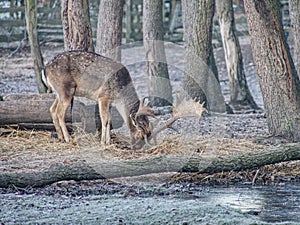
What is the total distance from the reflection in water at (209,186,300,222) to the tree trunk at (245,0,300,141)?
2.20 meters

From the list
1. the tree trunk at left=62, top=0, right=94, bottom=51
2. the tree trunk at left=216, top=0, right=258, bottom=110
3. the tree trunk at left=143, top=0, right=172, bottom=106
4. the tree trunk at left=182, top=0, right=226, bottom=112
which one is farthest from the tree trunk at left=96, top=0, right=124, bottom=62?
the tree trunk at left=216, top=0, right=258, bottom=110

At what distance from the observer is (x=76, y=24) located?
11883 mm

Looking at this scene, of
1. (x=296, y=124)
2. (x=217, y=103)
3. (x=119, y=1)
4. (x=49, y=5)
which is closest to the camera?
(x=296, y=124)

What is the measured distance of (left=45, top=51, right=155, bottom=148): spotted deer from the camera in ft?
35.9

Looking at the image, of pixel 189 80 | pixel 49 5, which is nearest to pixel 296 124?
pixel 189 80

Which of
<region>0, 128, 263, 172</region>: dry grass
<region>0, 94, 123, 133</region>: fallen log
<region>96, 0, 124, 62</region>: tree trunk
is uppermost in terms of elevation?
<region>96, 0, 124, 62</region>: tree trunk

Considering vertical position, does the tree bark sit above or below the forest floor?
above

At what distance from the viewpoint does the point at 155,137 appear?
1037 centimetres

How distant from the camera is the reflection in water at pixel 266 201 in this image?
23.7ft

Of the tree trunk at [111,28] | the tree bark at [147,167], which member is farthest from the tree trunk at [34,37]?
the tree bark at [147,167]

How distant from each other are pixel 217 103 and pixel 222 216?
7923 millimetres

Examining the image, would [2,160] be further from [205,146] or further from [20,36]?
[20,36]

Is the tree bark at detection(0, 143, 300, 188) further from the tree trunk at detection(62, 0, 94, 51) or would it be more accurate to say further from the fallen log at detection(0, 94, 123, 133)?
the tree trunk at detection(62, 0, 94, 51)

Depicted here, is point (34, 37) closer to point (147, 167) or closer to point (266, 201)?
point (147, 167)
